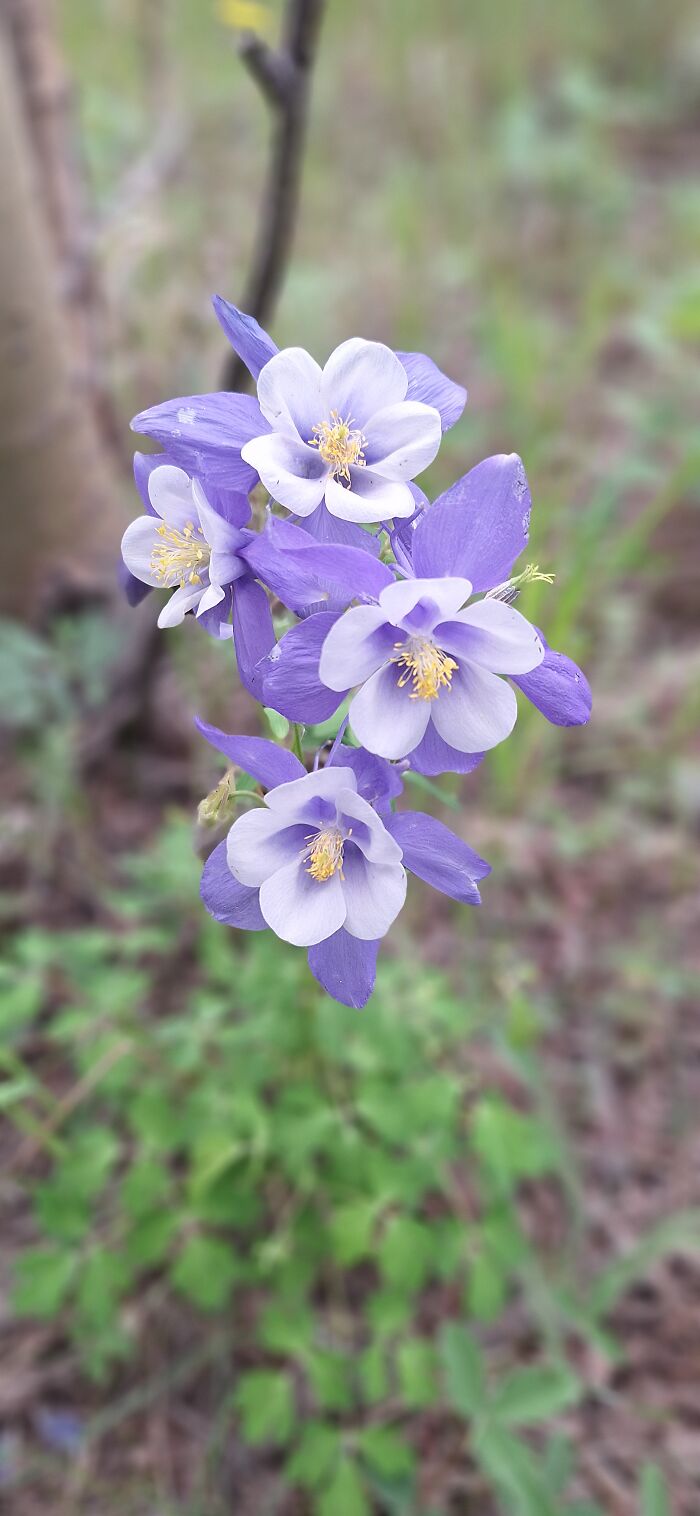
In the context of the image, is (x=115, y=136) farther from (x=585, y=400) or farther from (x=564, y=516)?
(x=564, y=516)

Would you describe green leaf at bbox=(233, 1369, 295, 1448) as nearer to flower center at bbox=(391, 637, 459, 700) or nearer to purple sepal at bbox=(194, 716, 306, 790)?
purple sepal at bbox=(194, 716, 306, 790)

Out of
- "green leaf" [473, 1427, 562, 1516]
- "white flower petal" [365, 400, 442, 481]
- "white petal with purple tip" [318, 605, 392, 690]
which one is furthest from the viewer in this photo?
"green leaf" [473, 1427, 562, 1516]

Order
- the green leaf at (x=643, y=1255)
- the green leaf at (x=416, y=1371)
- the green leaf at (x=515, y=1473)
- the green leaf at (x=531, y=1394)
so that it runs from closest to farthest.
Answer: the green leaf at (x=515, y=1473) < the green leaf at (x=531, y=1394) < the green leaf at (x=416, y=1371) < the green leaf at (x=643, y=1255)

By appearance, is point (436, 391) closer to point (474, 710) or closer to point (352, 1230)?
point (474, 710)

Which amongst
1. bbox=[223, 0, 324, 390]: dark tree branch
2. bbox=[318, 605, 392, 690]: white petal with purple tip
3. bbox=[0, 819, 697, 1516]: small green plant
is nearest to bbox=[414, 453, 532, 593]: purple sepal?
bbox=[318, 605, 392, 690]: white petal with purple tip

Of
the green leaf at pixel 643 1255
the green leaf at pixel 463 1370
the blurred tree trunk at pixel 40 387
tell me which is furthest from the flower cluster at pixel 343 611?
the blurred tree trunk at pixel 40 387

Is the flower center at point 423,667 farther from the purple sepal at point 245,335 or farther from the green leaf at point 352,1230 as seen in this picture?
the green leaf at point 352,1230

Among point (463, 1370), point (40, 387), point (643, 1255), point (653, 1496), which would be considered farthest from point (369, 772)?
point (40, 387)
